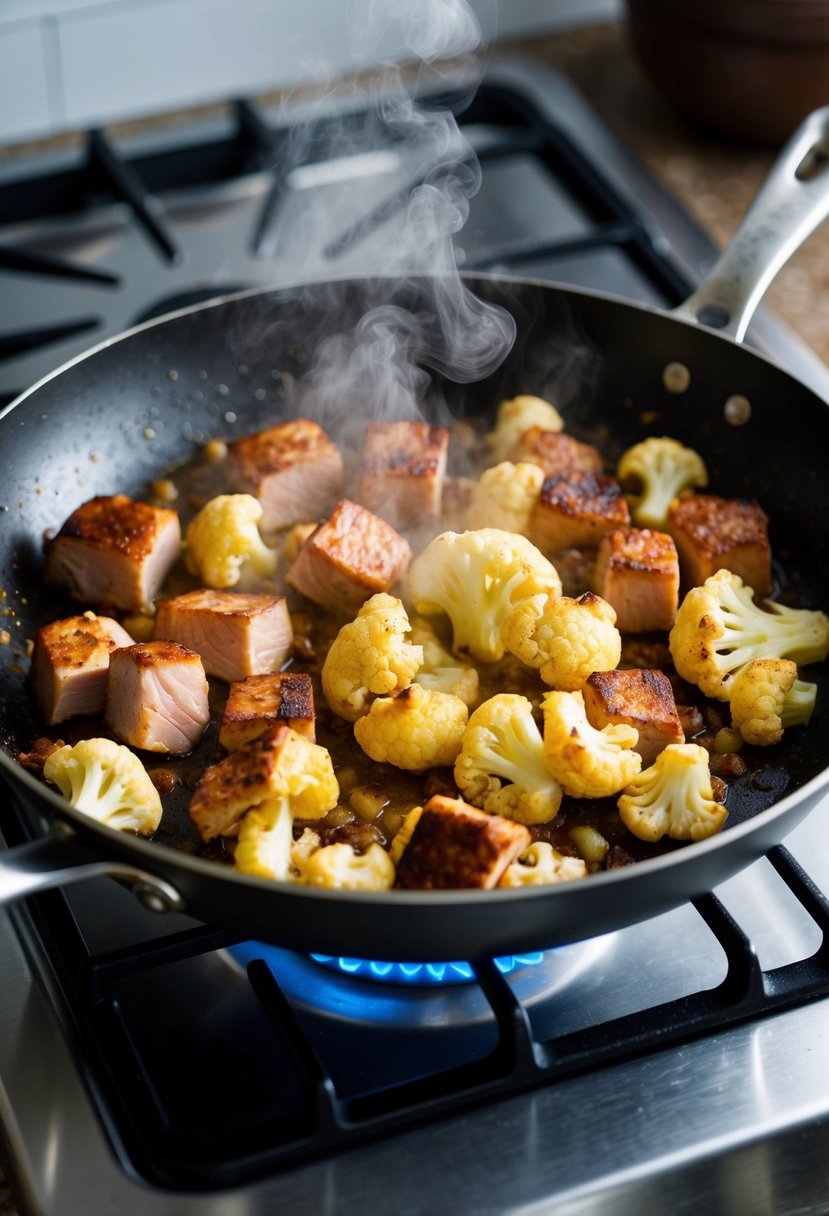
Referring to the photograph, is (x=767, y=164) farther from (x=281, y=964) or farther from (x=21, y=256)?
(x=281, y=964)

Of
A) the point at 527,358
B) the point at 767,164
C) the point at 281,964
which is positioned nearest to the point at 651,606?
the point at 527,358

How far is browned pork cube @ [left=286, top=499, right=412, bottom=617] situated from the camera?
1440 mm

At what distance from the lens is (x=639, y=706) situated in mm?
1275

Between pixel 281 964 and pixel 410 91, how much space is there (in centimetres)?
168

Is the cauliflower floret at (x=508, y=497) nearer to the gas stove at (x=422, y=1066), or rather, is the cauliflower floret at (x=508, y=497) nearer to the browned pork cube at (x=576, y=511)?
the browned pork cube at (x=576, y=511)

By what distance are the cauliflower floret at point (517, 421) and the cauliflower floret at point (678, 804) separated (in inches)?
22.7

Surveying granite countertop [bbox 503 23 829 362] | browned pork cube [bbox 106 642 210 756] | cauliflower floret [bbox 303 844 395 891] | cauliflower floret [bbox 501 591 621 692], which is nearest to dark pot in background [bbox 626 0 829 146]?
granite countertop [bbox 503 23 829 362]

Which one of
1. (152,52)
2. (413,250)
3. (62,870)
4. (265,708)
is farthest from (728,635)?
(152,52)

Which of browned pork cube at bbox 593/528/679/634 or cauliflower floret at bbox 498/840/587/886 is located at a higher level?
browned pork cube at bbox 593/528/679/634

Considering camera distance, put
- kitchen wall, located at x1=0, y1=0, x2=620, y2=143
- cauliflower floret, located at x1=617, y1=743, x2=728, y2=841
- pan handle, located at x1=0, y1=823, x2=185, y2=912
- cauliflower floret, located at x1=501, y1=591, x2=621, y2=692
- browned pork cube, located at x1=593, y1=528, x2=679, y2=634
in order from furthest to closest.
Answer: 1. kitchen wall, located at x1=0, y1=0, x2=620, y2=143
2. browned pork cube, located at x1=593, y1=528, x2=679, y2=634
3. cauliflower floret, located at x1=501, y1=591, x2=621, y2=692
4. cauliflower floret, located at x1=617, y1=743, x2=728, y2=841
5. pan handle, located at x1=0, y1=823, x2=185, y2=912

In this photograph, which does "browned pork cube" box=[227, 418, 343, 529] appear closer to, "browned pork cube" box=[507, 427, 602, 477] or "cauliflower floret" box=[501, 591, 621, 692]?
"browned pork cube" box=[507, 427, 602, 477]

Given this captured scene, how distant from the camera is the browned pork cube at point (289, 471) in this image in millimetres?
1575

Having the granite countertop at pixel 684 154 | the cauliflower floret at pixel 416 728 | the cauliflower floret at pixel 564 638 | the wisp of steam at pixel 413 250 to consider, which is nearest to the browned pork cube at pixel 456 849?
the cauliflower floret at pixel 416 728

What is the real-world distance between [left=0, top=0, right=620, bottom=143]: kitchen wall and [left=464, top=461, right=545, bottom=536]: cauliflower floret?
1.26 metres
